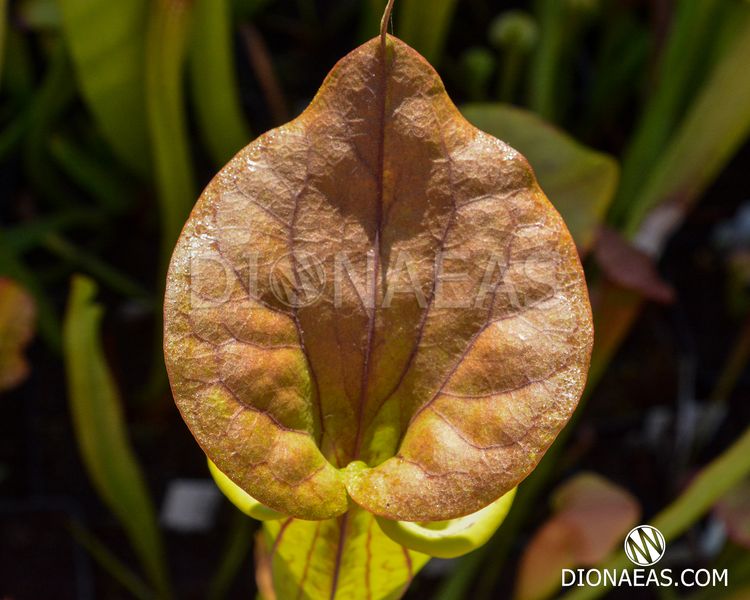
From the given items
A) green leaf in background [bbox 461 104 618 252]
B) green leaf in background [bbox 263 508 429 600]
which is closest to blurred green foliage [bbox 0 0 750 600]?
green leaf in background [bbox 461 104 618 252]

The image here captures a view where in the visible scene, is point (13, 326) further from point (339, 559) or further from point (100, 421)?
point (339, 559)

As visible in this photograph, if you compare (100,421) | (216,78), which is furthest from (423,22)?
(100,421)

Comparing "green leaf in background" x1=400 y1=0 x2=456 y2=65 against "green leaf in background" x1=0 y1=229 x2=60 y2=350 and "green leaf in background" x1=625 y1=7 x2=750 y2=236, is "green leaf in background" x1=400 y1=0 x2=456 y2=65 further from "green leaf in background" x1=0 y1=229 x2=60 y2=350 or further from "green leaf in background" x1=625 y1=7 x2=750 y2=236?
"green leaf in background" x1=0 y1=229 x2=60 y2=350

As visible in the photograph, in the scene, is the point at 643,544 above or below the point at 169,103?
below

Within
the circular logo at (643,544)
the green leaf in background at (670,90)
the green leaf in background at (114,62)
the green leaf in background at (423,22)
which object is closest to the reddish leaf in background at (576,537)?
the circular logo at (643,544)

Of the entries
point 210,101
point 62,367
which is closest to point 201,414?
point 210,101
